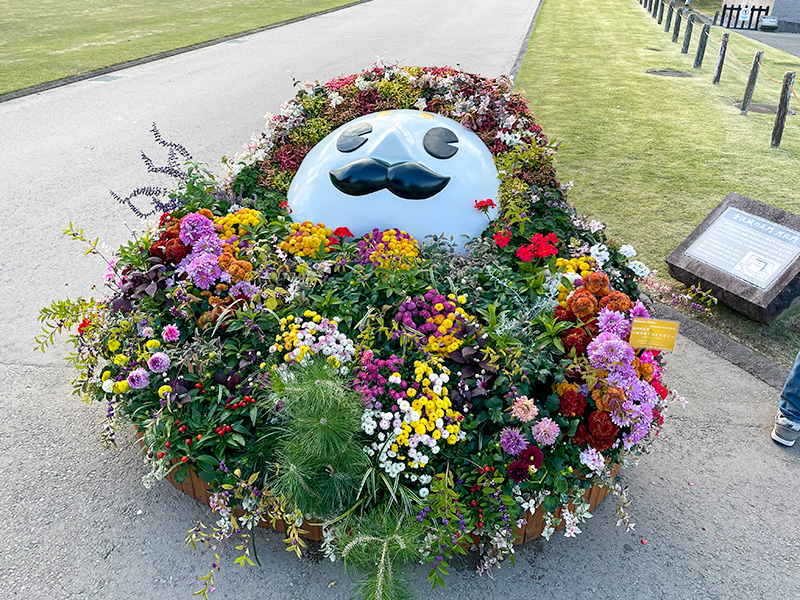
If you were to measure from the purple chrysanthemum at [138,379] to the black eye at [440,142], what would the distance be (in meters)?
2.27

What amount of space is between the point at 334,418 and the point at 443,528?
651 mm

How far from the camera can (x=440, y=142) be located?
13.4ft

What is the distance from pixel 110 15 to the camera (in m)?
19.2

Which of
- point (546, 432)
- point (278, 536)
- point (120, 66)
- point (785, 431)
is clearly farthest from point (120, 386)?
point (120, 66)

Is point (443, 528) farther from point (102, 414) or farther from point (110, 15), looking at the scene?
point (110, 15)

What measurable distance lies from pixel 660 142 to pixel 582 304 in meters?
6.61

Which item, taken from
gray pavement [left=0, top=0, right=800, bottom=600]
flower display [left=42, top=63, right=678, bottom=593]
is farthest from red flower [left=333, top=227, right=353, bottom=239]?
gray pavement [left=0, top=0, right=800, bottom=600]

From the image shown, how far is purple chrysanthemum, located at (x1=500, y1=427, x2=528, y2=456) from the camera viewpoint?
2623mm

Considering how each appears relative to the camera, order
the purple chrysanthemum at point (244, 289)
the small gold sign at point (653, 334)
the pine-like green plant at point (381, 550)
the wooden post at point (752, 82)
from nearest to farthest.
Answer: the pine-like green plant at point (381, 550) → the small gold sign at point (653, 334) → the purple chrysanthemum at point (244, 289) → the wooden post at point (752, 82)

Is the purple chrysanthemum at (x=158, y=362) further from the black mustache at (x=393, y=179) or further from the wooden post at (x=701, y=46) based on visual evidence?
the wooden post at (x=701, y=46)

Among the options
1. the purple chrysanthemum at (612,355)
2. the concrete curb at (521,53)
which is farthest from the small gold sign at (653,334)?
the concrete curb at (521,53)

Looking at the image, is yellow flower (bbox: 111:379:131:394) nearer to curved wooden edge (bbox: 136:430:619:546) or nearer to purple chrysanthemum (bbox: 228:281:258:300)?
curved wooden edge (bbox: 136:430:619:546)

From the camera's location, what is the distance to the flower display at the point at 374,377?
259cm

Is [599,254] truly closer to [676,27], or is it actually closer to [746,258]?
[746,258]
